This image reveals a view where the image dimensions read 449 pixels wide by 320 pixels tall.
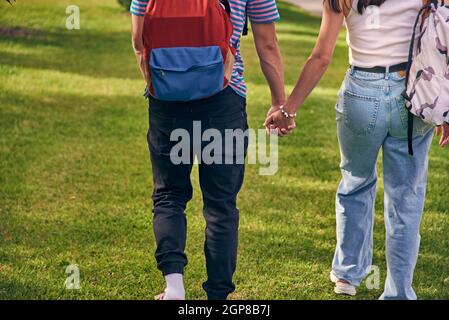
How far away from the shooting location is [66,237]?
6465mm

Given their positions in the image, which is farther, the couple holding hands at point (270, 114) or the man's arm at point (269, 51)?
the man's arm at point (269, 51)

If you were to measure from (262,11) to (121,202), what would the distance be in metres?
3.04

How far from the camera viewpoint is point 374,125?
4.81m

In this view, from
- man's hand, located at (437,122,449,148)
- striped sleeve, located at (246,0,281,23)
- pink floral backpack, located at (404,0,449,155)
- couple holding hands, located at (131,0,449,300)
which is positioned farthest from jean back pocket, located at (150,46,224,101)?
man's hand, located at (437,122,449,148)

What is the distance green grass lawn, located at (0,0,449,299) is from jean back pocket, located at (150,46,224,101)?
→ 1420 millimetres

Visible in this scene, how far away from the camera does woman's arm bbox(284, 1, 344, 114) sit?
4.66 meters

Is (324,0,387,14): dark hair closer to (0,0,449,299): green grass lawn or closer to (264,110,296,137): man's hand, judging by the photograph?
(264,110,296,137): man's hand

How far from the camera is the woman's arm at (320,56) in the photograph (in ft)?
15.3

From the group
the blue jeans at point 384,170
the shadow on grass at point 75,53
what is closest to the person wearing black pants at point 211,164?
the blue jeans at point 384,170

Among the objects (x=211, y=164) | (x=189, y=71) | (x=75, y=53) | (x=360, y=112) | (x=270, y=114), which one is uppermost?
(x=189, y=71)

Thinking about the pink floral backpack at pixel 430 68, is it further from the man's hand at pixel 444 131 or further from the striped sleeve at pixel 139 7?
the striped sleeve at pixel 139 7

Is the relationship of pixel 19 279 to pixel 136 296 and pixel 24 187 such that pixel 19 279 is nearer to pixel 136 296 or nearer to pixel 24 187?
pixel 136 296

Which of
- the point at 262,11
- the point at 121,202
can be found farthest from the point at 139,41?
the point at 121,202

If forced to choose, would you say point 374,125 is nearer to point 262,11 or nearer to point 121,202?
point 262,11
